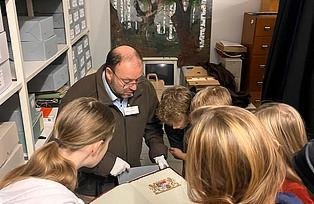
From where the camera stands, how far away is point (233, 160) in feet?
2.64

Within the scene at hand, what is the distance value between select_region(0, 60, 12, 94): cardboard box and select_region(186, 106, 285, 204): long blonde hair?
97cm

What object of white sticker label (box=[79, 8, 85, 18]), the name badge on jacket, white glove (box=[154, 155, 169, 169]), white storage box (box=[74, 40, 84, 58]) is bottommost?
white glove (box=[154, 155, 169, 169])

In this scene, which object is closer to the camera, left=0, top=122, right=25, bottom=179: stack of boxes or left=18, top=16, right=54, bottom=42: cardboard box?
left=0, top=122, right=25, bottom=179: stack of boxes

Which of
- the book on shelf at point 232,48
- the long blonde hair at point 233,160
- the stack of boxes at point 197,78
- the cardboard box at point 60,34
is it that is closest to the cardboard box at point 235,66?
the book on shelf at point 232,48

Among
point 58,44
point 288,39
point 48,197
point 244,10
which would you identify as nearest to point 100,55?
point 58,44

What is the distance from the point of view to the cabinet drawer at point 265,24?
3.31 m

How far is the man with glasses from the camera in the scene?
167cm

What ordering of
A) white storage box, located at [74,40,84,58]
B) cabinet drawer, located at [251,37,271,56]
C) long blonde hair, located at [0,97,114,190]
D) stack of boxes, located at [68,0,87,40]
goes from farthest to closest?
1. cabinet drawer, located at [251,37,271,56]
2. white storage box, located at [74,40,84,58]
3. stack of boxes, located at [68,0,87,40]
4. long blonde hair, located at [0,97,114,190]

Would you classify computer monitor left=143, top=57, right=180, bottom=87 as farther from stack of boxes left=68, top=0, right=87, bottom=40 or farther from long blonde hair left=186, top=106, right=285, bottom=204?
long blonde hair left=186, top=106, right=285, bottom=204

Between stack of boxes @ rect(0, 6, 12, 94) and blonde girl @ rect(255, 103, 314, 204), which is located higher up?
stack of boxes @ rect(0, 6, 12, 94)

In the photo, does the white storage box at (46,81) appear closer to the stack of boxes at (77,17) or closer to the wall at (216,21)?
the stack of boxes at (77,17)

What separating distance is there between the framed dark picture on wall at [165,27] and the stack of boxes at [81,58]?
0.70 m

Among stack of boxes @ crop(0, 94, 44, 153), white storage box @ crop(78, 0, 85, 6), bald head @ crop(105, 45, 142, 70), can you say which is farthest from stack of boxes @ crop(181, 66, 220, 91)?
stack of boxes @ crop(0, 94, 44, 153)

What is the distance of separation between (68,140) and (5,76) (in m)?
0.53
